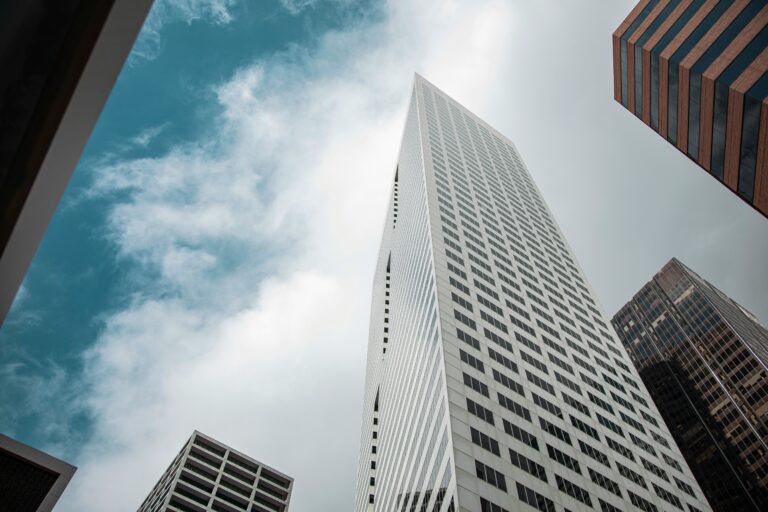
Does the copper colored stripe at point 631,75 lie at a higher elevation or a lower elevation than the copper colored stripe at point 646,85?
higher

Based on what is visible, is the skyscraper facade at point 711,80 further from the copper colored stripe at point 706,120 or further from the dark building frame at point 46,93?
the dark building frame at point 46,93

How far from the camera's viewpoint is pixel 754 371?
131 m

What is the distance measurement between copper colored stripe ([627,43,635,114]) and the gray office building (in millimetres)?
91548

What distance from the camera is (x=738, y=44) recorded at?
128ft

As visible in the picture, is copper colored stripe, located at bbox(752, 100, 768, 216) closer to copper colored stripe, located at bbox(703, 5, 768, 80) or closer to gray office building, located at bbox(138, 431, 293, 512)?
copper colored stripe, located at bbox(703, 5, 768, 80)

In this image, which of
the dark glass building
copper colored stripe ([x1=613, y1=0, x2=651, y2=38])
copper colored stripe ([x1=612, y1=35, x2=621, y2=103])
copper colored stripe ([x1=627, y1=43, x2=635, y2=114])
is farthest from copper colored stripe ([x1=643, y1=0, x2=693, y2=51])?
the dark glass building

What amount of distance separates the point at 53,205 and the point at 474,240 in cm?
9116

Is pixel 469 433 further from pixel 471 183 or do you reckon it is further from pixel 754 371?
pixel 754 371

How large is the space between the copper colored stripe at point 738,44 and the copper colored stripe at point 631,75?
1393cm

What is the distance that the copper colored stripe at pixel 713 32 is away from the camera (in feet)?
129

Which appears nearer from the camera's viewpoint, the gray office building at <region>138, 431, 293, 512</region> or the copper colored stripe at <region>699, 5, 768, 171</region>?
the copper colored stripe at <region>699, 5, 768, 171</region>

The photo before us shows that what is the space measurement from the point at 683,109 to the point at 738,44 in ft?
25.7

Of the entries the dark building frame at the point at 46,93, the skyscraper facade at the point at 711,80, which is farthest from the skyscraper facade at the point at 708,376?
the dark building frame at the point at 46,93

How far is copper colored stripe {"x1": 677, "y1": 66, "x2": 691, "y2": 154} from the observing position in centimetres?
4456
